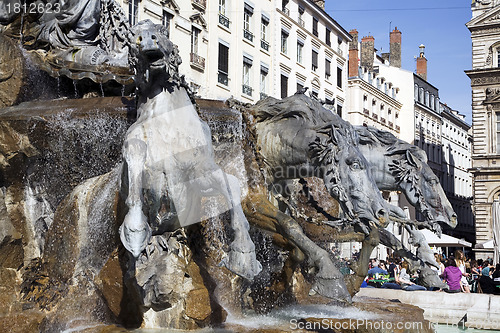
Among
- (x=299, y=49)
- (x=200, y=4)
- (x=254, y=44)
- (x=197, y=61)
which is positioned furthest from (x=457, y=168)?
(x=197, y=61)

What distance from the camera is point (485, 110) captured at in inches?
1601

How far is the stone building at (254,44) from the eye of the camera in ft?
92.5

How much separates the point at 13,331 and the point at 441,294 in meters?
7.89

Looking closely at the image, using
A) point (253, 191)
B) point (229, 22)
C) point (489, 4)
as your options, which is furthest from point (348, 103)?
point (253, 191)

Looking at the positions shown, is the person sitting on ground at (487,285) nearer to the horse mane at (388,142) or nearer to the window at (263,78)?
the horse mane at (388,142)

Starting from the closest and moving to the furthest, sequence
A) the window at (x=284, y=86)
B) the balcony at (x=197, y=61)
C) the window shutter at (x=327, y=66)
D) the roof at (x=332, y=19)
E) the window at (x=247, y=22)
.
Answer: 1. the balcony at (x=197, y=61)
2. the window at (x=247, y=22)
3. the window at (x=284, y=86)
4. the roof at (x=332, y=19)
5. the window shutter at (x=327, y=66)

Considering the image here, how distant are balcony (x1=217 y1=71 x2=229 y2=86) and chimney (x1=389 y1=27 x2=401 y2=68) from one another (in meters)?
34.3

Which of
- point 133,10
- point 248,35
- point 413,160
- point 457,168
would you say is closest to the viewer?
point 413,160

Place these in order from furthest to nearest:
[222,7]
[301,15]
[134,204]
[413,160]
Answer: [301,15], [222,7], [413,160], [134,204]

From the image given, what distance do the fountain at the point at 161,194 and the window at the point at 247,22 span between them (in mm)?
24394

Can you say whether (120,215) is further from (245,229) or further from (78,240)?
(245,229)

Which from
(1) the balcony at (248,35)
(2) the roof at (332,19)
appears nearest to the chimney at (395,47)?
(2) the roof at (332,19)

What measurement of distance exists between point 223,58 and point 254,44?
3.53m

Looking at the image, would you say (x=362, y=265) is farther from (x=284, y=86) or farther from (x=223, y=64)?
(x=284, y=86)
